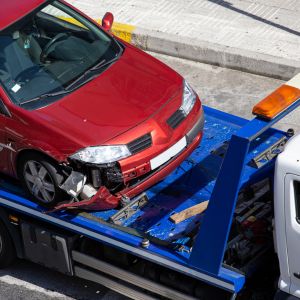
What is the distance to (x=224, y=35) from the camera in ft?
37.6

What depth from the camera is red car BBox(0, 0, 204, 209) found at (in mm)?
6797

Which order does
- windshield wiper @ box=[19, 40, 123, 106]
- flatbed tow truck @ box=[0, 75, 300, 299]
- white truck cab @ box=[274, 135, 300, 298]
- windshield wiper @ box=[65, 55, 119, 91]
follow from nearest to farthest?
1. white truck cab @ box=[274, 135, 300, 298]
2. flatbed tow truck @ box=[0, 75, 300, 299]
3. windshield wiper @ box=[19, 40, 123, 106]
4. windshield wiper @ box=[65, 55, 119, 91]

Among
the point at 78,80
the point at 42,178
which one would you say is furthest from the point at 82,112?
the point at 42,178

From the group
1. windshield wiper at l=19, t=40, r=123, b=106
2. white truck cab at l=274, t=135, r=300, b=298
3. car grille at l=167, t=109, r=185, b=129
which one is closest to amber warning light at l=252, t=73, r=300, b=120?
white truck cab at l=274, t=135, r=300, b=298

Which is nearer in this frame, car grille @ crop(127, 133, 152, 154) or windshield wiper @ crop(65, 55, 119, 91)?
car grille @ crop(127, 133, 152, 154)

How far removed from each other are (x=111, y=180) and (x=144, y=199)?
334mm

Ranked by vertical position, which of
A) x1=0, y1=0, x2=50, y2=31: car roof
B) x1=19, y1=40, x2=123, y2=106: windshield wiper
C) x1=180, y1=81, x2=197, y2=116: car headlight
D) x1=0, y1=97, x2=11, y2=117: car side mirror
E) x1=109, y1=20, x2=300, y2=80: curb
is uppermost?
x1=0, y1=0, x2=50, y2=31: car roof

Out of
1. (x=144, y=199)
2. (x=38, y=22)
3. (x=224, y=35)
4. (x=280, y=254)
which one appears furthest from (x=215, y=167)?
(x=224, y=35)

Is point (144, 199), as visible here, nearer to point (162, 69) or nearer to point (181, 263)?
point (181, 263)

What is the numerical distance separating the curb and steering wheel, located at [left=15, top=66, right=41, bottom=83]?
3.96 meters

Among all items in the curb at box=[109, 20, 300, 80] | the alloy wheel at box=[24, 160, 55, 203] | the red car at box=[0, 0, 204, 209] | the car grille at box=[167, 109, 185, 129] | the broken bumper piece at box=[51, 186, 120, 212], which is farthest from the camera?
the curb at box=[109, 20, 300, 80]

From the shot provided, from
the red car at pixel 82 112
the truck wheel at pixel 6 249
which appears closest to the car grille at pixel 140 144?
the red car at pixel 82 112

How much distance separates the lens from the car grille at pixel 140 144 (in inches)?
269

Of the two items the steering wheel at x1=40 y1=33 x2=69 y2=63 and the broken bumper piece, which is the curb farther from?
the broken bumper piece
